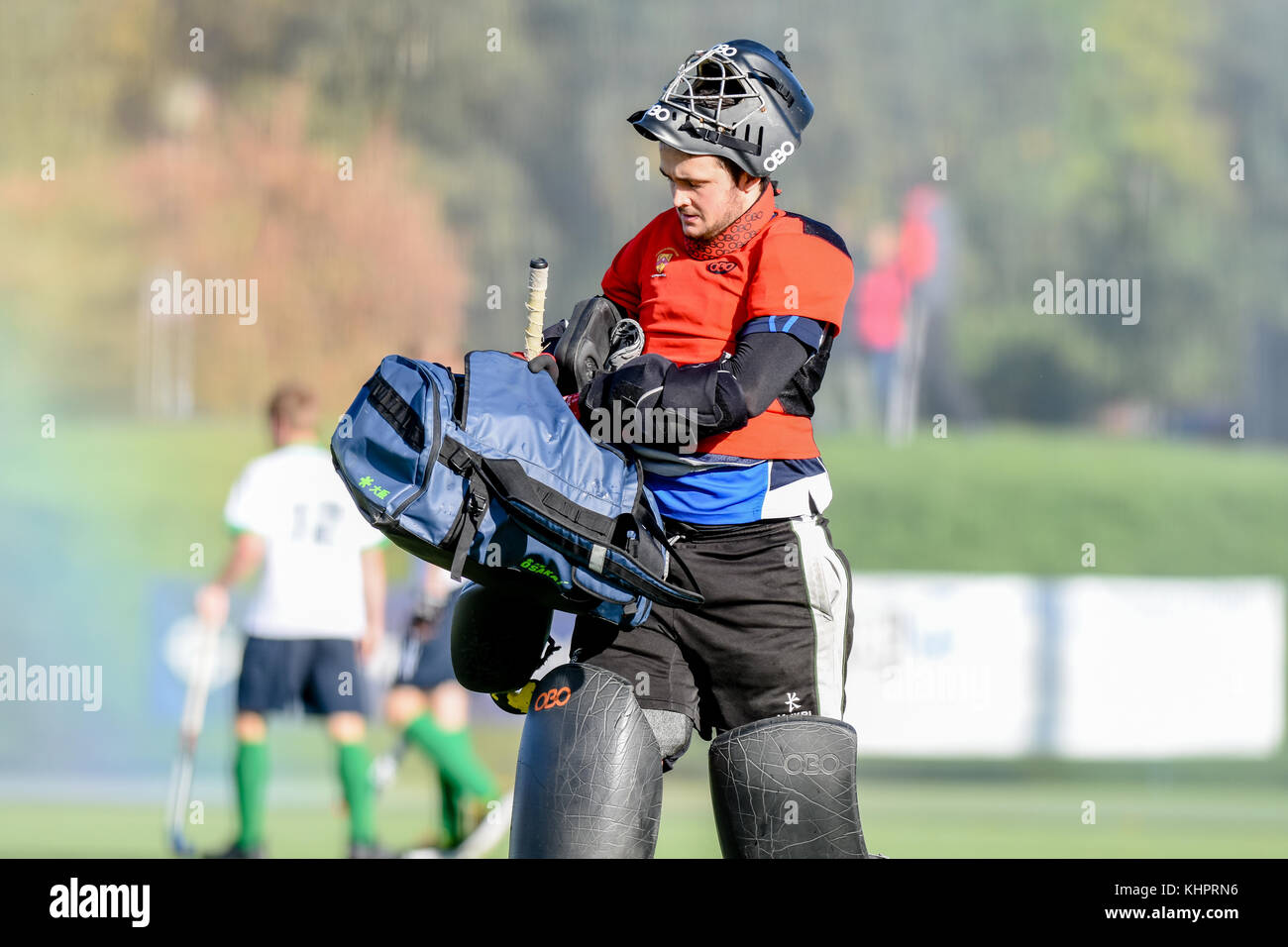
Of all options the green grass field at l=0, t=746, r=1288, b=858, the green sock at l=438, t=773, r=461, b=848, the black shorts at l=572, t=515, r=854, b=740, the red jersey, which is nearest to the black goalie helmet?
the red jersey

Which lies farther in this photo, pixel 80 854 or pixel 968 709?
pixel 968 709

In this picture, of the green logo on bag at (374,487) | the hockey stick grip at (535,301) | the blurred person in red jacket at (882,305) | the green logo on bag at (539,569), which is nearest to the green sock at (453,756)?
the hockey stick grip at (535,301)

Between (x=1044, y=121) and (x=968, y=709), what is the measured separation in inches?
198

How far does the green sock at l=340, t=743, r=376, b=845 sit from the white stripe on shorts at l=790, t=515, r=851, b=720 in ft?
12.4

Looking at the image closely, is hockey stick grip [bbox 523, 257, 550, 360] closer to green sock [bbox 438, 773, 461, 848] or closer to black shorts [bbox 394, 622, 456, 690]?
black shorts [bbox 394, 622, 456, 690]

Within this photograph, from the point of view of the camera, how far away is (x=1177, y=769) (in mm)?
8812

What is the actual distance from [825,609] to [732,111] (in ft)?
3.23

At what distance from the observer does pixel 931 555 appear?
10.2m

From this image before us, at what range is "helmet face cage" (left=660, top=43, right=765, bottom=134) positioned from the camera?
9.83 ft

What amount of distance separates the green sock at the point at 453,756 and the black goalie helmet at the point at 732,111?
4.10 metres

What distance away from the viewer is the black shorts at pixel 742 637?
300 cm

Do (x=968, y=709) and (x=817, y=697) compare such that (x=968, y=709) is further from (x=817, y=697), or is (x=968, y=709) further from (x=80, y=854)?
(x=817, y=697)
